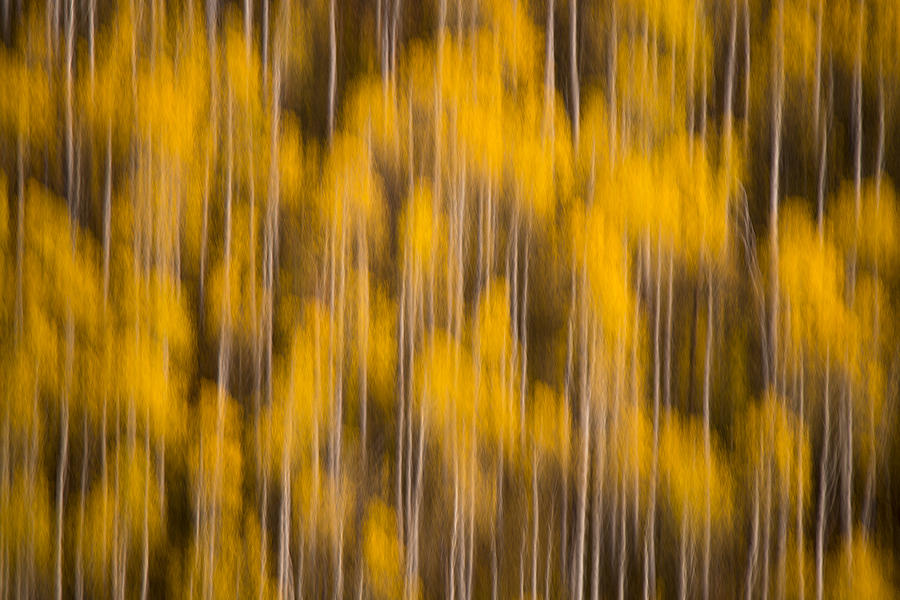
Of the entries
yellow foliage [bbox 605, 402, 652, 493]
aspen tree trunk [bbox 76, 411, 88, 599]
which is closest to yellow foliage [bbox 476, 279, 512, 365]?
yellow foliage [bbox 605, 402, 652, 493]

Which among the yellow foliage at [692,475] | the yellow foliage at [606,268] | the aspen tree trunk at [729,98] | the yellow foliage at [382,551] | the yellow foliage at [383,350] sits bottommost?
the yellow foliage at [382,551]

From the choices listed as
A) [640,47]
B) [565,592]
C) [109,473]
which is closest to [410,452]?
[565,592]

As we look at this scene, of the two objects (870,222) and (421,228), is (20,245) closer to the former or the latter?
(421,228)

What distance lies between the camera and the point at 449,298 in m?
0.73

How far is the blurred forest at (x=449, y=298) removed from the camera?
0.68 metres

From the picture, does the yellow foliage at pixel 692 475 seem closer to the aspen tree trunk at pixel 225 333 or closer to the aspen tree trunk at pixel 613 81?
the aspen tree trunk at pixel 613 81

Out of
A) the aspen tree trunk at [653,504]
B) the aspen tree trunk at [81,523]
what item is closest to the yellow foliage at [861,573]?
the aspen tree trunk at [653,504]

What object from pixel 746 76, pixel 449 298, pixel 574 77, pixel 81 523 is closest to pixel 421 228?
pixel 449 298

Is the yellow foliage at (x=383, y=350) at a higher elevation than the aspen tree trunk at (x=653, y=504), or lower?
higher

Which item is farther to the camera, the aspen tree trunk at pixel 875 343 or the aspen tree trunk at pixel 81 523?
the aspen tree trunk at pixel 81 523

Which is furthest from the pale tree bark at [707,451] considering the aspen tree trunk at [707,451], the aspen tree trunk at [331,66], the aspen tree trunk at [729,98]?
the aspen tree trunk at [331,66]

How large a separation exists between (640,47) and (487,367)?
28cm

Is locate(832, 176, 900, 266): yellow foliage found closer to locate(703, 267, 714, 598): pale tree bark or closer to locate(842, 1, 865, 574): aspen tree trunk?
locate(842, 1, 865, 574): aspen tree trunk

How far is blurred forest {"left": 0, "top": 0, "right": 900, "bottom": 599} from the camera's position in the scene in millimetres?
679
